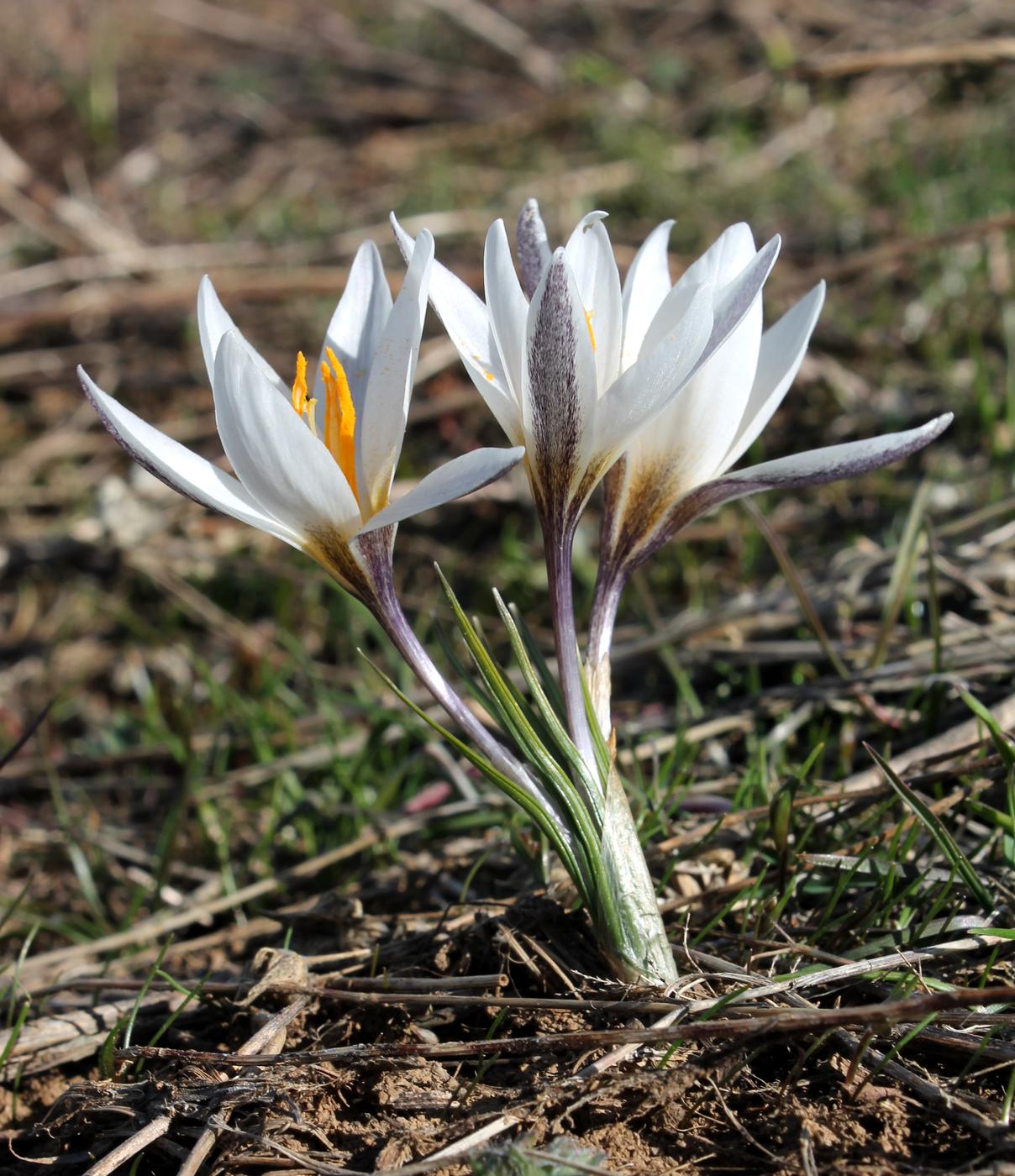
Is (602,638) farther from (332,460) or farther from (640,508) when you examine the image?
(332,460)

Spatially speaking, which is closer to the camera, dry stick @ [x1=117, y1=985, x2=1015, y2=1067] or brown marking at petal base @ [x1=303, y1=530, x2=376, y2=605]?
dry stick @ [x1=117, y1=985, x2=1015, y2=1067]

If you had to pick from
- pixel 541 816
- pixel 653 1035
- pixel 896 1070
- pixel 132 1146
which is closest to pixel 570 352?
pixel 541 816

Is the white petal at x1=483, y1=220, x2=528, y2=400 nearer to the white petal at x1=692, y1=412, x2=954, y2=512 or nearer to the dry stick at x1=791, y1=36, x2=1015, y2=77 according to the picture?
the white petal at x1=692, y1=412, x2=954, y2=512

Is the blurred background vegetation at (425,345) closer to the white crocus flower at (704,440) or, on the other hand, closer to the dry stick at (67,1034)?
the dry stick at (67,1034)

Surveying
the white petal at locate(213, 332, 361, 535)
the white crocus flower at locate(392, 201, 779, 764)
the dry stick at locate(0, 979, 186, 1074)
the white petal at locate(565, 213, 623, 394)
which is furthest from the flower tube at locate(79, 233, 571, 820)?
the dry stick at locate(0, 979, 186, 1074)

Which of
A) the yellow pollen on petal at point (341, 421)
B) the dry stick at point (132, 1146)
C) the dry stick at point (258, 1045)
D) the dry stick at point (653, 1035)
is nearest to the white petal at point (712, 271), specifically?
the yellow pollen on petal at point (341, 421)
